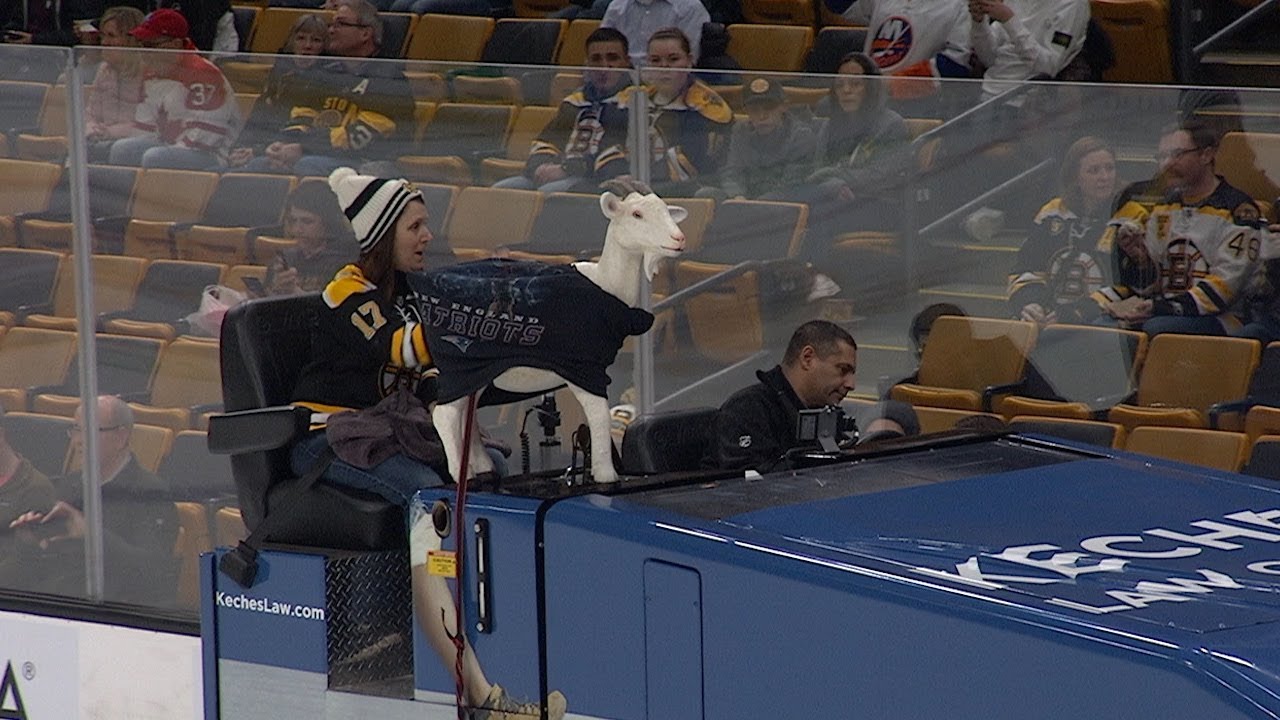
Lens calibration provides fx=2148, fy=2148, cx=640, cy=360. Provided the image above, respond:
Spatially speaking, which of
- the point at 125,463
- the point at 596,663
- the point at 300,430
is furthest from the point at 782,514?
the point at 125,463

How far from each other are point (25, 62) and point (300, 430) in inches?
81.2

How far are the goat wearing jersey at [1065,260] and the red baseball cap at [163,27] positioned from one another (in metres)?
3.81

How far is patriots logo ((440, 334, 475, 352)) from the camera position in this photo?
3.49m

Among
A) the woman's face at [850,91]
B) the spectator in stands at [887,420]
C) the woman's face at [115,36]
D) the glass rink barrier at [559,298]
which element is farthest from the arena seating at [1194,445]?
the woman's face at [115,36]

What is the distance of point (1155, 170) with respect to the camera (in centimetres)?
472

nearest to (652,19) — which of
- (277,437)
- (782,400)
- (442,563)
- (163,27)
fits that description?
(163,27)

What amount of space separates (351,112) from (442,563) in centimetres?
227

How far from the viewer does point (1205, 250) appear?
466 centimetres

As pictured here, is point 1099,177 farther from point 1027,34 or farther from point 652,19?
point 652,19

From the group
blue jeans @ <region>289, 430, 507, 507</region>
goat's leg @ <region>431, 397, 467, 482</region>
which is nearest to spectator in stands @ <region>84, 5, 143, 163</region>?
blue jeans @ <region>289, 430, 507, 507</region>

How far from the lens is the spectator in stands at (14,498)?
572cm

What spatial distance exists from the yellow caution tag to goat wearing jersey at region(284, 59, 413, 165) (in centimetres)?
213

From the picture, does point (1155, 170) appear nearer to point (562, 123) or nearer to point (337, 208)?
point (562, 123)

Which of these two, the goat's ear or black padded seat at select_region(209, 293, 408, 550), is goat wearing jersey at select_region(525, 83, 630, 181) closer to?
black padded seat at select_region(209, 293, 408, 550)
